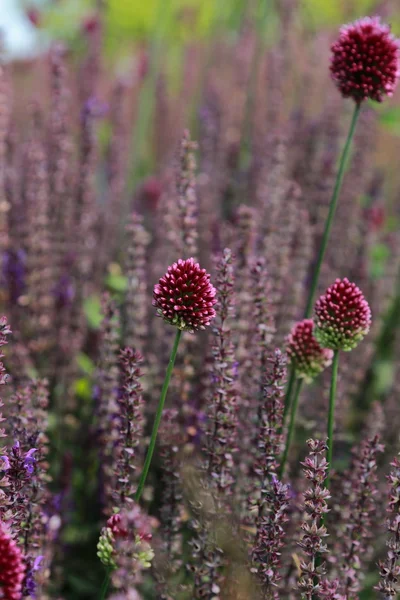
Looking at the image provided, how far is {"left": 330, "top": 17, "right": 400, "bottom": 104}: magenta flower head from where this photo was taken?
1625mm

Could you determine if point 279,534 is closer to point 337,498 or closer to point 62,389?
point 337,498

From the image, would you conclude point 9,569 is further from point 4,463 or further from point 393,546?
point 393,546

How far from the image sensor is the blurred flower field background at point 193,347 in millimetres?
1286

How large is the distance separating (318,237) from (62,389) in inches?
53.9

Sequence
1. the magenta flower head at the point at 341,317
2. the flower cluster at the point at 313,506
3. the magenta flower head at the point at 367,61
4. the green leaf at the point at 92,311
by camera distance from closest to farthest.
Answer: the flower cluster at the point at 313,506
the magenta flower head at the point at 341,317
the magenta flower head at the point at 367,61
the green leaf at the point at 92,311

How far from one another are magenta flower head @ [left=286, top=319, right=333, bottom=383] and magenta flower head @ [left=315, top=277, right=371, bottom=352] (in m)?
0.10

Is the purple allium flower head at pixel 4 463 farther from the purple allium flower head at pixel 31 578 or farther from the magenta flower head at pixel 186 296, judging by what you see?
the magenta flower head at pixel 186 296

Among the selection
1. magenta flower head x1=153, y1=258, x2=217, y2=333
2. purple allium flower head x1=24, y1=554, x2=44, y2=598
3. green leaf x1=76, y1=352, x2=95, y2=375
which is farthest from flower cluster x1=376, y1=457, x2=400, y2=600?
green leaf x1=76, y1=352, x2=95, y2=375

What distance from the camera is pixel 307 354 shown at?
150 cm

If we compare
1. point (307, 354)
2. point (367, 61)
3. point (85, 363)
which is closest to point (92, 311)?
point (85, 363)

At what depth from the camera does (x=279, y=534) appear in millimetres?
1177

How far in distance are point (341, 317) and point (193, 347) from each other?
2.21 feet

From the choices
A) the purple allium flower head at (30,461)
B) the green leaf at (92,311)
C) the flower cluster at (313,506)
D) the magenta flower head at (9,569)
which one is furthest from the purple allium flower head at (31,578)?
the green leaf at (92,311)

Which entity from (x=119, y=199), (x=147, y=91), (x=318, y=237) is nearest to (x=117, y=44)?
(x=147, y=91)
